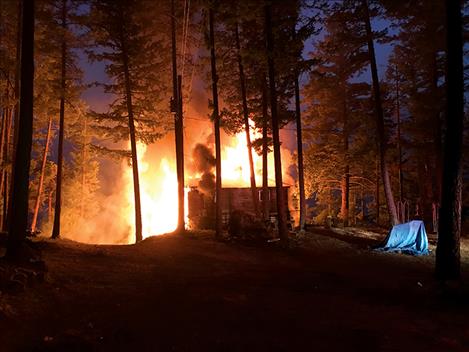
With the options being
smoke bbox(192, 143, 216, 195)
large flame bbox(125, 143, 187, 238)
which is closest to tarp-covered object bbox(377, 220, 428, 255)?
smoke bbox(192, 143, 216, 195)

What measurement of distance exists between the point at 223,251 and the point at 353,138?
67.2ft

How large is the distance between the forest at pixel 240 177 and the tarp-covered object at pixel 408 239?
8 cm

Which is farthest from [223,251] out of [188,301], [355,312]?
[355,312]

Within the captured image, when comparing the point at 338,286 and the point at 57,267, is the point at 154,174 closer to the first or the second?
the point at 57,267

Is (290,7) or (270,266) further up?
(290,7)

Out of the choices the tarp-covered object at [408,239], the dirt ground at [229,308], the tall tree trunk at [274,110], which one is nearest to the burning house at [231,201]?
the tall tree trunk at [274,110]

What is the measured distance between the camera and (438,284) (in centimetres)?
935

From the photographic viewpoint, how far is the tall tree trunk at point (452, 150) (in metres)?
9.72

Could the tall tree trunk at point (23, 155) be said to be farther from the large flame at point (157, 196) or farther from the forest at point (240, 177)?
the large flame at point (157, 196)

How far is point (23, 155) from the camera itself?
31.1 ft

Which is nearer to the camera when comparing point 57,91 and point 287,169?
point 57,91

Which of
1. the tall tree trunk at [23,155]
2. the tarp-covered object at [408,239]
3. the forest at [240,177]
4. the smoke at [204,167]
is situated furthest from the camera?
the smoke at [204,167]

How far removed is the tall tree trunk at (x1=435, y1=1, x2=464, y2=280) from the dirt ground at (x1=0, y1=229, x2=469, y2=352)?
0.91 m

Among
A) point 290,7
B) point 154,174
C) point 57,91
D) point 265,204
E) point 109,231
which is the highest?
point 290,7
